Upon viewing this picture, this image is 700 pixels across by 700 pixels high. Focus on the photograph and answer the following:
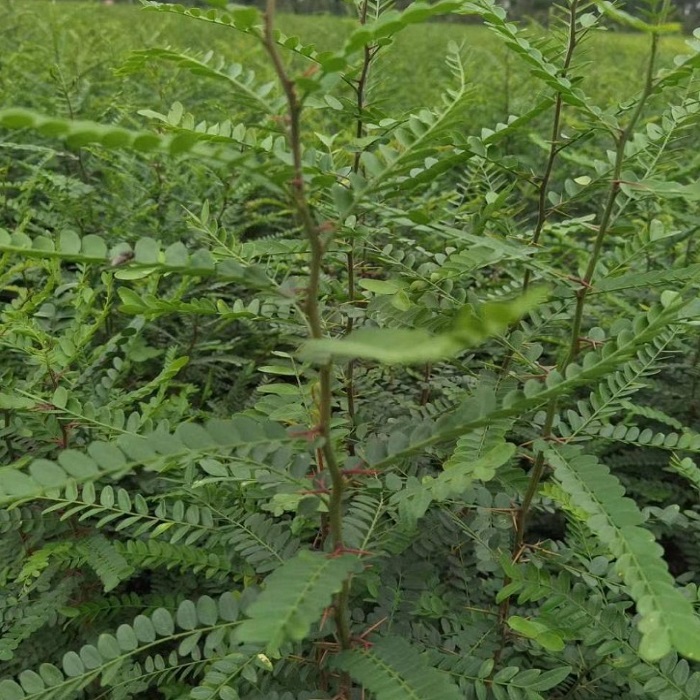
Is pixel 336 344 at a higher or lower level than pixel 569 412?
higher

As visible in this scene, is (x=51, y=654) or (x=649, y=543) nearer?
(x=649, y=543)

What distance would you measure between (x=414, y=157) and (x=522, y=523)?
66 centimetres

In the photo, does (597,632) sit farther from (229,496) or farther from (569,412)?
(229,496)

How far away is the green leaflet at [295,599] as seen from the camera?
698 millimetres

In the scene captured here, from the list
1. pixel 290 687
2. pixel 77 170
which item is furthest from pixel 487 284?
pixel 77 170

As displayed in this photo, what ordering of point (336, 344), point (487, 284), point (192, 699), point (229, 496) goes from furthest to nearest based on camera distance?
point (487, 284), point (229, 496), point (192, 699), point (336, 344)

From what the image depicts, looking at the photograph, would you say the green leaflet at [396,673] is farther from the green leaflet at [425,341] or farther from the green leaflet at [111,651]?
the green leaflet at [425,341]

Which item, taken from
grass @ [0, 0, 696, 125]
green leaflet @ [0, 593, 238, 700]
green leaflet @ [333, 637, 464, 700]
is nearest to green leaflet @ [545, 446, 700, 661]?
green leaflet @ [333, 637, 464, 700]

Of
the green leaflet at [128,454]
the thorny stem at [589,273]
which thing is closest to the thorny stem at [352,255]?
the thorny stem at [589,273]

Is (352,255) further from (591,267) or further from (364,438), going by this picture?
(591,267)

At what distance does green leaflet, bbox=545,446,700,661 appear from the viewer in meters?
0.71

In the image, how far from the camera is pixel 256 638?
27.1 inches

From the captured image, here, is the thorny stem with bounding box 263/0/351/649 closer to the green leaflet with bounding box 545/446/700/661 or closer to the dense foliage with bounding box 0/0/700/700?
the dense foliage with bounding box 0/0/700/700

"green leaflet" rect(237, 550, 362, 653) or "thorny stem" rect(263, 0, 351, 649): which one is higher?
"thorny stem" rect(263, 0, 351, 649)
